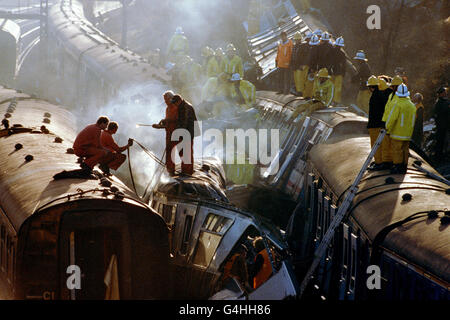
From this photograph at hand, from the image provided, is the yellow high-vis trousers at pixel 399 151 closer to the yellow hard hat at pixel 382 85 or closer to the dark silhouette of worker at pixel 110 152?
the yellow hard hat at pixel 382 85

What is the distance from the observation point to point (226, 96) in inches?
814

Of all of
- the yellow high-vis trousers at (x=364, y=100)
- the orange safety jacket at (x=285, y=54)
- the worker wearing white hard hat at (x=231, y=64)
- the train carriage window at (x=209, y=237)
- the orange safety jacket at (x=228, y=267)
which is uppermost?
the orange safety jacket at (x=285, y=54)

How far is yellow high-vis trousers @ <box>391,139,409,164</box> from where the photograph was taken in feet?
37.0

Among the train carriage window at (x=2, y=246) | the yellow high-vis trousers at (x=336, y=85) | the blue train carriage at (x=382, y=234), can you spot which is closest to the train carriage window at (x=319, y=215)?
the blue train carriage at (x=382, y=234)

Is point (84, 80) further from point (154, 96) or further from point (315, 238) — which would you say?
point (315, 238)

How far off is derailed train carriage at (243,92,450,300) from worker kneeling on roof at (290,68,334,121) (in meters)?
0.85

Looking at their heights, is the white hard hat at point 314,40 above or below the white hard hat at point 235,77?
above

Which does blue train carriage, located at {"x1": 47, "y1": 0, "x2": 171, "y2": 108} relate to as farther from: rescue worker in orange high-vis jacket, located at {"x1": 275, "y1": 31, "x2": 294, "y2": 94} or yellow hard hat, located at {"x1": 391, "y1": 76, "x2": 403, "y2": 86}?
yellow hard hat, located at {"x1": 391, "y1": 76, "x2": 403, "y2": 86}

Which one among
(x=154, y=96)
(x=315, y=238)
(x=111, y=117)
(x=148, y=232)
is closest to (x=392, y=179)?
(x=315, y=238)

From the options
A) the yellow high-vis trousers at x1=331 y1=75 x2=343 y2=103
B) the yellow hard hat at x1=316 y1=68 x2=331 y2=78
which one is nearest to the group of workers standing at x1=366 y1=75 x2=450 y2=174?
the yellow hard hat at x1=316 y1=68 x2=331 y2=78

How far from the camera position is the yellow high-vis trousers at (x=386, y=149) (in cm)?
1152

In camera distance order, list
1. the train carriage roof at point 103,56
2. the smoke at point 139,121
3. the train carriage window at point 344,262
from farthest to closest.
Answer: the train carriage roof at point 103,56 < the smoke at point 139,121 < the train carriage window at point 344,262

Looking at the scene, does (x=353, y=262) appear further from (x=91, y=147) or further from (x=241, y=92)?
(x=241, y=92)

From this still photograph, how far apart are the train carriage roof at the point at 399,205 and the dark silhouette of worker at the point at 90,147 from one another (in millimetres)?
3916
